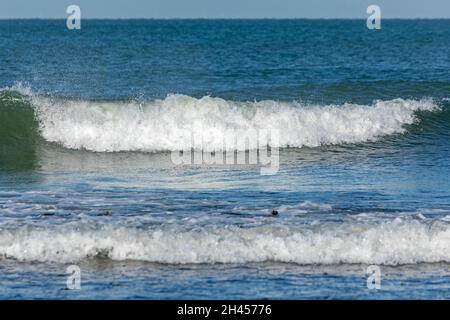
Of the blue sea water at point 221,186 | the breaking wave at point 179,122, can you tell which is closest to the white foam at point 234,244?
the blue sea water at point 221,186

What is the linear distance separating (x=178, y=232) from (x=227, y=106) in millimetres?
9608

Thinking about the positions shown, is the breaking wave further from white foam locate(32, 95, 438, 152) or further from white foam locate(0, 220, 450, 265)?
white foam locate(0, 220, 450, 265)

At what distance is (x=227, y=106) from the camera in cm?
1945

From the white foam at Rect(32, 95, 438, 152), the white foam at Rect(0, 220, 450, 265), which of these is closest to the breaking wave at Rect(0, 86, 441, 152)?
→ the white foam at Rect(32, 95, 438, 152)

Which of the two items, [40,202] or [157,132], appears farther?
[157,132]

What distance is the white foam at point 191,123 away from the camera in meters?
18.2

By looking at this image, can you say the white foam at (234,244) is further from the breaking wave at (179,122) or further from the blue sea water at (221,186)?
the breaking wave at (179,122)

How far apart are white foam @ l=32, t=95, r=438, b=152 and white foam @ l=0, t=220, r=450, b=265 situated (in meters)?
7.79

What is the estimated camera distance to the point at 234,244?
385 inches

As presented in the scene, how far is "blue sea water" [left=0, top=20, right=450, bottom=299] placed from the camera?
9133 mm

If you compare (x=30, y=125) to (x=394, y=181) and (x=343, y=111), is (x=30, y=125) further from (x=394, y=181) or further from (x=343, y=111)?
(x=394, y=181)

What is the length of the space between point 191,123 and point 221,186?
5.56 meters
